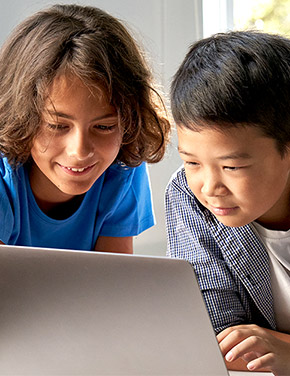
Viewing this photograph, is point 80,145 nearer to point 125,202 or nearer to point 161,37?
point 125,202

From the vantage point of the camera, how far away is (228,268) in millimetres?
961

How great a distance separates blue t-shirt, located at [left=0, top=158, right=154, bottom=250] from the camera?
3.51ft

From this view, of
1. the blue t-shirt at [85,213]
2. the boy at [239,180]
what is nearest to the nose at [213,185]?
the boy at [239,180]

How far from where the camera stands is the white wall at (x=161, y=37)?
160cm

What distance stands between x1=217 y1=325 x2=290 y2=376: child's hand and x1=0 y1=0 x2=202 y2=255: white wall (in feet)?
2.98

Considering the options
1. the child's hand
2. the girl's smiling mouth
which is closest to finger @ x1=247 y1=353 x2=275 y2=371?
the child's hand

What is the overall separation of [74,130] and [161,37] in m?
0.84

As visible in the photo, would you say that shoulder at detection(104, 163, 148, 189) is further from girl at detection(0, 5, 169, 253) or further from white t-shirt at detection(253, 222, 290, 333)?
white t-shirt at detection(253, 222, 290, 333)

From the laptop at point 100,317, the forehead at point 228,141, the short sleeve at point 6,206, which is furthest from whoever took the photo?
the short sleeve at point 6,206

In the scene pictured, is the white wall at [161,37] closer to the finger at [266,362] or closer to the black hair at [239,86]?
the black hair at [239,86]

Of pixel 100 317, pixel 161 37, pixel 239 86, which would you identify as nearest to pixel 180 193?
pixel 239 86

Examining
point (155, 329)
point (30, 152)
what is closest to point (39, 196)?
point (30, 152)

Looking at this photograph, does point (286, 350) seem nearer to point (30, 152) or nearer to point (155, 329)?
point (155, 329)

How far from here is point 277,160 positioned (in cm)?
87
